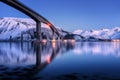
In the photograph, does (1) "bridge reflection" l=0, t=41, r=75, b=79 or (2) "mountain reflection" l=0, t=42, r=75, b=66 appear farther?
(2) "mountain reflection" l=0, t=42, r=75, b=66

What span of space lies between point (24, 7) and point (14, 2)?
1295 cm

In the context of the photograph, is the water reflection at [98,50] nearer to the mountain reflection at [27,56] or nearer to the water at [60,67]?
the mountain reflection at [27,56]

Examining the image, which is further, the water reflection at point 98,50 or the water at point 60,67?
the water reflection at point 98,50

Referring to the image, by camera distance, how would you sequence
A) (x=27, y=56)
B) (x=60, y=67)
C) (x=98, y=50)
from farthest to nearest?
(x=98, y=50) → (x=27, y=56) → (x=60, y=67)

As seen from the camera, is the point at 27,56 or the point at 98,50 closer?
the point at 27,56

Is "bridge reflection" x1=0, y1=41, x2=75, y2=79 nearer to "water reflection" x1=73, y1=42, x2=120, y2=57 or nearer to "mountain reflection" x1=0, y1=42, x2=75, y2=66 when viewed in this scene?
"mountain reflection" x1=0, y1=42, x2=75, y2=66

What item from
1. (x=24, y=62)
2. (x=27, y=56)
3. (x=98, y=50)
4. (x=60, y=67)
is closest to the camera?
(x=60, y=67)

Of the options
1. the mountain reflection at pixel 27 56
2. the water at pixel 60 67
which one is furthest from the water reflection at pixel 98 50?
the water at pixel 60 67

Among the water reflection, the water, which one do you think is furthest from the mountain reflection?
the water reflection

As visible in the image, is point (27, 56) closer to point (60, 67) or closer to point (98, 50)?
point (60, 67)

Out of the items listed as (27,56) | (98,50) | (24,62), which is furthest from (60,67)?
(98,50)

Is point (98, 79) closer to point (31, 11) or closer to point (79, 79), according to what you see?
point (79, 79)

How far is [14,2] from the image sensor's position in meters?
80.2

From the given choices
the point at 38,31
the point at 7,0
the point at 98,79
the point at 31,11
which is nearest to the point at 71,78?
the point at 98,79
